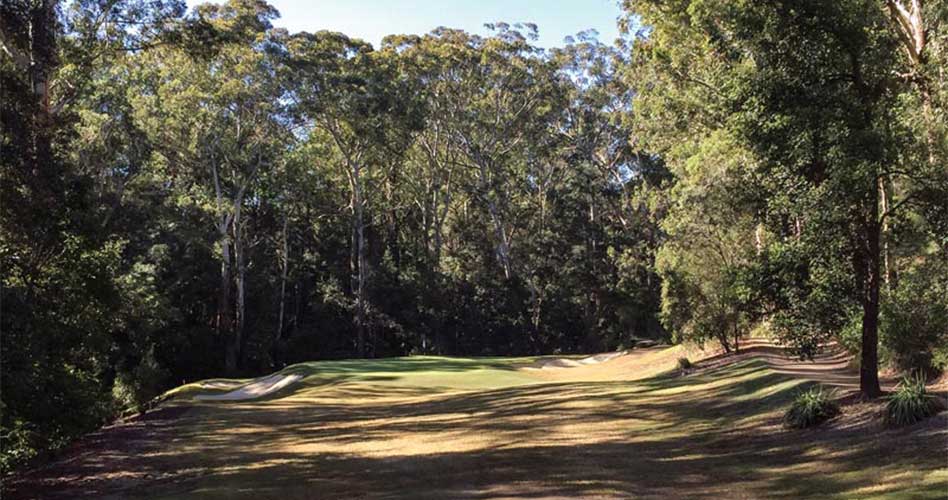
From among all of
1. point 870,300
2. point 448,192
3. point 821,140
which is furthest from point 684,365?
point 448,192

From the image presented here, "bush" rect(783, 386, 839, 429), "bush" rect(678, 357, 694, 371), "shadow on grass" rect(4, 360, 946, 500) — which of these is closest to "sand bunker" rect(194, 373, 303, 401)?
"shadow on grass" rect(4, 360, 946, 500)

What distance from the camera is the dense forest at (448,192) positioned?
11.4 metres

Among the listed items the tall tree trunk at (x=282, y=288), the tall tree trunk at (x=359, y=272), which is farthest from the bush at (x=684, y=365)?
the tall tree trunk at (x=282, y=288)

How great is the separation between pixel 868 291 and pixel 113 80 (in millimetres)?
29587

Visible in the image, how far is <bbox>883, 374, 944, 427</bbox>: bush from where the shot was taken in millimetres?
9703

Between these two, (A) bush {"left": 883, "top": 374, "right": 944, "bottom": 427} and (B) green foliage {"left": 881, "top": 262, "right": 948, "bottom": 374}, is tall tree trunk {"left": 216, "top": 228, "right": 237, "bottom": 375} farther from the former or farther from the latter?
(A) bush {"left": 883, "top": 374, "right": 944, "bottom": 427}

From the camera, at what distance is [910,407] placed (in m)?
9.78

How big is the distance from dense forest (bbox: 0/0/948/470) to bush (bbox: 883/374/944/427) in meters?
1.93

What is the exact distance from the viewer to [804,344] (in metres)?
12.0

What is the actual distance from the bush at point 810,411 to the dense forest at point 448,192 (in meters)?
0.87

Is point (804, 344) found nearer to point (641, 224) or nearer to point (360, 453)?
point (360, 453)

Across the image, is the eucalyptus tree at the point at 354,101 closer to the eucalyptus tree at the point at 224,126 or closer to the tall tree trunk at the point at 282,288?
the eucalyptus tree at the point at 224,126

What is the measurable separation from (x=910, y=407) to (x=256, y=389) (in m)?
23.1

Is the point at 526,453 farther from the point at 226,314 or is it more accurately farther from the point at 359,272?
the point at 359,272
